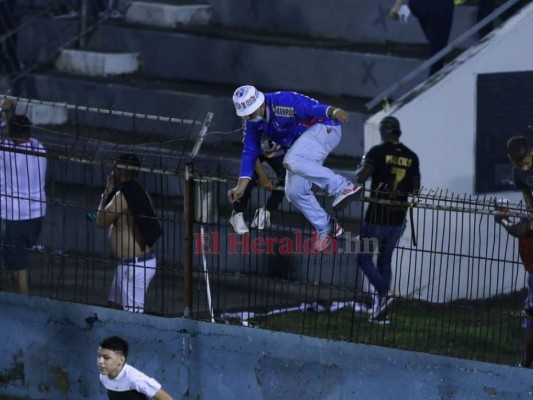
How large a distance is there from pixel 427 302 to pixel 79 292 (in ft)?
13.2

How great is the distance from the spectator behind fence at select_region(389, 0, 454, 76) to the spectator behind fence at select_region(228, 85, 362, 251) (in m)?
4.21

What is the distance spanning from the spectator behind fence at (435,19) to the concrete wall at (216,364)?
495 centimetres

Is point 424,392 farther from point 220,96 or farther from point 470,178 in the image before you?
point 220,96

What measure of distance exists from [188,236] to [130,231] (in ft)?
2.83

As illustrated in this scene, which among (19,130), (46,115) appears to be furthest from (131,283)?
(46,115)

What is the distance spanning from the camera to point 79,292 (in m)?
13.1

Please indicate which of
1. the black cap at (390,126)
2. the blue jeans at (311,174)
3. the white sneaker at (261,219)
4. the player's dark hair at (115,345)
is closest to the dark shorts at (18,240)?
the white sneaker at (261,219)

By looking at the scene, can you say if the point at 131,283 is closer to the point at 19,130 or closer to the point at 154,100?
the point at 19,130

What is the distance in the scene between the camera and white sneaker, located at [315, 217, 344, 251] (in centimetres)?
1051

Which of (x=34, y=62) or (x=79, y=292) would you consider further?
(x=34, y=62)

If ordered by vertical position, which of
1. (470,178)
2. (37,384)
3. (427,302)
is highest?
(470,178)

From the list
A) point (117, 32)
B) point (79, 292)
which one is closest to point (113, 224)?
point (79, 292)

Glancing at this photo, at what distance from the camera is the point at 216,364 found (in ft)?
35.3

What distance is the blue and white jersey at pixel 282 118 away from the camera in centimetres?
1050
